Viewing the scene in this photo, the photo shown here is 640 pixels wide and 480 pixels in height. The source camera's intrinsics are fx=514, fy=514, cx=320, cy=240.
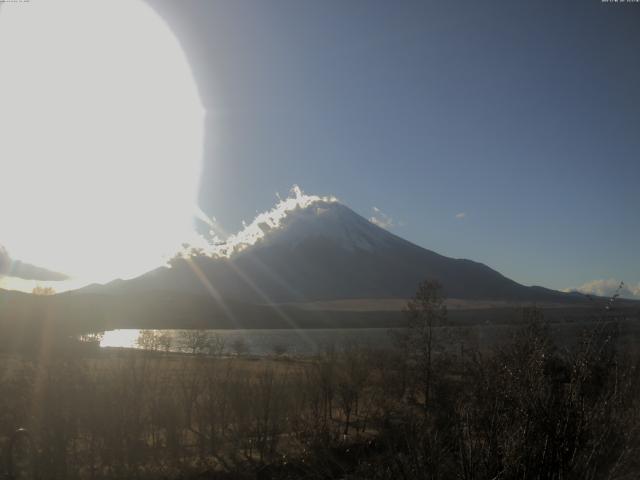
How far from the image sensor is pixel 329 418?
2203 cm

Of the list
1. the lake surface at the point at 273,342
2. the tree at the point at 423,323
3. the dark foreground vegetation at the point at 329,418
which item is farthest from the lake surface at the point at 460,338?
the tree at the point at 423,323

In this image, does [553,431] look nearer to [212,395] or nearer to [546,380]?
[546,380]

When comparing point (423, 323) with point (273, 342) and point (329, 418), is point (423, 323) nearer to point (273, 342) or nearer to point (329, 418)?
point (329, 418)

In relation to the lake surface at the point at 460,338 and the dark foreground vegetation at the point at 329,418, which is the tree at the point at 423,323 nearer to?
the lake surface at the point at 460,338

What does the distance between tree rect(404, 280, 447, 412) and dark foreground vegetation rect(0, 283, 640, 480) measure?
2856mm

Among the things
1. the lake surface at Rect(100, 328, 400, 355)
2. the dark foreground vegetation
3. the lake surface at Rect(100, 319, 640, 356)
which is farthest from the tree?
the lake surface at Rect(100, 328, 400, 355)

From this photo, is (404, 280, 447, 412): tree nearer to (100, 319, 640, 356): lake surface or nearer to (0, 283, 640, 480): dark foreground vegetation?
(100, 319, 640, 356): lake surface

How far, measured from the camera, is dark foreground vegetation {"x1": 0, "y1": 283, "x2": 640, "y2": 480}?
14.7ft

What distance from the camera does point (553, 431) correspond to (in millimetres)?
4395

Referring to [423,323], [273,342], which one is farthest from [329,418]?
[273,342]

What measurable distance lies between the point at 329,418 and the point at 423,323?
9.88m

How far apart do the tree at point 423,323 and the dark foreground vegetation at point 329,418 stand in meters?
2.86

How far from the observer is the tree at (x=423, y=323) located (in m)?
28.4

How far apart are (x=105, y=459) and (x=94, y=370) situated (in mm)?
2938
